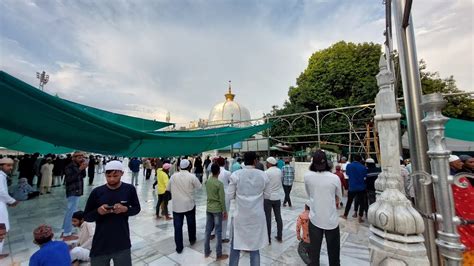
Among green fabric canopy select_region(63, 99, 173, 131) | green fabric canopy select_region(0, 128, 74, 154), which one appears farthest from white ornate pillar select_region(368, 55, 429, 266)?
green fabric canopy select_region(0, 128, 74, 154)

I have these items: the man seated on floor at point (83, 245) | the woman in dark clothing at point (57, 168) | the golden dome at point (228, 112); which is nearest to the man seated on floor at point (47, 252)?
the man seated on floor at point (83, 245)

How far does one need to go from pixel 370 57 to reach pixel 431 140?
46.4 ft

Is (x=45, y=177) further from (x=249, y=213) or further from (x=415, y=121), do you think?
(x=415, y=121)

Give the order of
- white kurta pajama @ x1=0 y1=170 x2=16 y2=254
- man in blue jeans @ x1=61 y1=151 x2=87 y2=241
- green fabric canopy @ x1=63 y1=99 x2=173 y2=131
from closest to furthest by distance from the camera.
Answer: white kurta pajama @ x1=0 y1=170 x2=16 y2=254, man in blue jeans @ x1=61 y1=151 x2=87 y2=241, green fabric canopy @ x1=63 y1=99 x2=173 y2=131

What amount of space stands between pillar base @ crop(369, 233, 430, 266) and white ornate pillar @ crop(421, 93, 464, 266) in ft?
0.29

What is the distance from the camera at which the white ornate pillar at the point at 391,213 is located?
1021mm

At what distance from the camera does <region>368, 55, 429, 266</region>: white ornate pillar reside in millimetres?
1021

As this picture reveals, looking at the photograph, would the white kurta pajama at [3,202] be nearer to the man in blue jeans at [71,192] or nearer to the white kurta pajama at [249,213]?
the man in blue jeans at [71,192]

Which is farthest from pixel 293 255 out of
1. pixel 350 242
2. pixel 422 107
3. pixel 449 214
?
pixel 422 107

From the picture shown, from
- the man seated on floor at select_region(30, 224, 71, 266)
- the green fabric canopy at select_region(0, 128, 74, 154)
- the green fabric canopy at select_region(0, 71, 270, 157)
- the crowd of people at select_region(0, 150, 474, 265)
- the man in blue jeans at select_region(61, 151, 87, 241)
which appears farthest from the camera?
the green fabric canopy at select_region(0, 128, 74, 154)

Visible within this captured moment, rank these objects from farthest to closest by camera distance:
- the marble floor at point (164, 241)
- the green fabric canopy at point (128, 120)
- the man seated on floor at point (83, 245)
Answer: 1. the green fabric canopy at point (128, 120)
2. the marble floor at point (164, 241)
3. the man seated on floor at point (83, 245)

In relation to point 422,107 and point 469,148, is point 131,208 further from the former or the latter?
point 469,148

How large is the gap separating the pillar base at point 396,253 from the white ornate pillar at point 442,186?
9cm

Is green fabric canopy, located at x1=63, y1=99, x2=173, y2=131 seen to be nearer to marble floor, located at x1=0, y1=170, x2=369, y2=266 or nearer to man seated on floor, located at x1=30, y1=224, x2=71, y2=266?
marble floor, located at x1=0, y1=170, x2=369, y2=266
